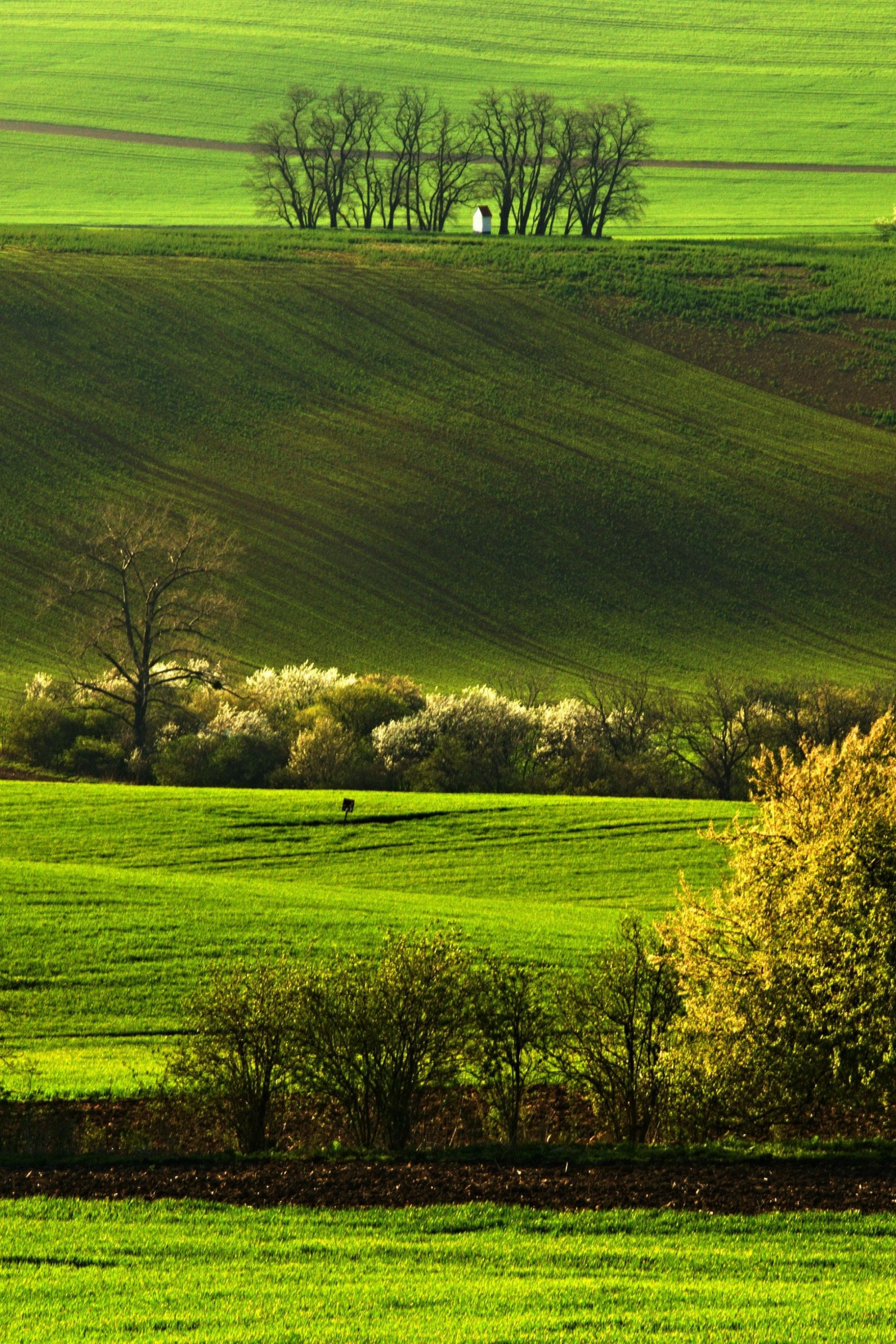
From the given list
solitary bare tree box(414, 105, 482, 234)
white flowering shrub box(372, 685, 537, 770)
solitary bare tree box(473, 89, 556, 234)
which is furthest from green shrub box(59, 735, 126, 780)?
solitary bare tree box(473, 89, 556, 234)

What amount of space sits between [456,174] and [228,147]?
3702 cm

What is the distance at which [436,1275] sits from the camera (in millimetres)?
13688

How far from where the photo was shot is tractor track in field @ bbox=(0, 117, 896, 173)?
5763 inches

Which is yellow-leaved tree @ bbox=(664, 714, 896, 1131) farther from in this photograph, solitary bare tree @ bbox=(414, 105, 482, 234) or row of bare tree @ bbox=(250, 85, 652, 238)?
row of bare tree @ bbox=(250, 85, 652, 238)

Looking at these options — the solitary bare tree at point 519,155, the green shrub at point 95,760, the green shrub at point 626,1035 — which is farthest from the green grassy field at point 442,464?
the green shrub at point 626,1035

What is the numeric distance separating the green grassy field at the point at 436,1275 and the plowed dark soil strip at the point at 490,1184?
519 millimetres

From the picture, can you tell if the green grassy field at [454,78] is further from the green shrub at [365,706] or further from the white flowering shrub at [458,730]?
the white flowering shrub at [458,730]

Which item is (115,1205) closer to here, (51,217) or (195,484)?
(195,484)

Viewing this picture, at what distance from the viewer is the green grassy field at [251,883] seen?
26609 mm

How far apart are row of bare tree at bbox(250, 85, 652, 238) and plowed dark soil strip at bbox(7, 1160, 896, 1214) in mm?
105351

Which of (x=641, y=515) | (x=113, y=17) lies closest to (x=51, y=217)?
(x=641, y=515)

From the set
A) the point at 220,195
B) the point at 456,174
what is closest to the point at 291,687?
the point at 456,174

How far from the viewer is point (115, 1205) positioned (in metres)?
16.1

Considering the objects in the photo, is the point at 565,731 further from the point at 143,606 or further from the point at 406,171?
the point at 406,171
